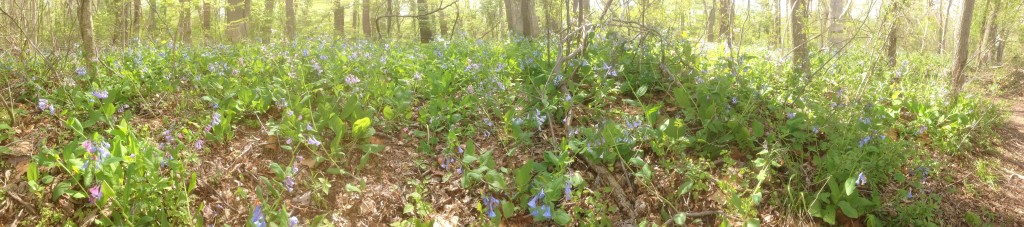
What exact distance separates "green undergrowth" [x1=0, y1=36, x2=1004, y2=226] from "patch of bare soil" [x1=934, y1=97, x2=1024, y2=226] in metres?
0.15

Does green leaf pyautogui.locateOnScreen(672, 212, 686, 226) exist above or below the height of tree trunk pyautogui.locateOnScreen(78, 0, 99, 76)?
below

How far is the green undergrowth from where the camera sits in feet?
6.87

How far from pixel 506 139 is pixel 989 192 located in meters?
2.66

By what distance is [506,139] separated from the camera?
2959mm

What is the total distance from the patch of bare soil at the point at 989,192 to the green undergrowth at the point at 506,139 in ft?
0.51

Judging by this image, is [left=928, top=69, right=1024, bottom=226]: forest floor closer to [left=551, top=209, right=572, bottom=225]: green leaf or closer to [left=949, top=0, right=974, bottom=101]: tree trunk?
[left=949, top=0, right=974, bottom=101]: tree trunk

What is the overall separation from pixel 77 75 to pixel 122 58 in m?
1.06

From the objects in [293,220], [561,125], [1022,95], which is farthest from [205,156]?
[1022,95]

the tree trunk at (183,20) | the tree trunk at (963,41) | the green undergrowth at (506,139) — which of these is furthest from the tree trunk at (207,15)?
the tree trunk at (963,41)

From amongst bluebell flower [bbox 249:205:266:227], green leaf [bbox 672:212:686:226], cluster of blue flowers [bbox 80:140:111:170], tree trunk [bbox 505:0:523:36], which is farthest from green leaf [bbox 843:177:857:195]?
tree trunk [bbox 505:0:523:36]

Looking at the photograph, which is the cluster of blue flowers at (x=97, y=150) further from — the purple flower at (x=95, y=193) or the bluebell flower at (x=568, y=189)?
the bluebell flower at (x=568, y=189)

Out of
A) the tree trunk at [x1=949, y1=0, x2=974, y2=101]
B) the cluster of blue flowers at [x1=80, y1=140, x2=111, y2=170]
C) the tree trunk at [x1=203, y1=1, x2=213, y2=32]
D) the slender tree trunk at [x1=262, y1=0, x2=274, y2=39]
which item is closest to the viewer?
the cluster of blue flowers at [x1=80, y1=140, x2=111, y2=170]

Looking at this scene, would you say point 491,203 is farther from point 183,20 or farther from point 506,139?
point 183,20

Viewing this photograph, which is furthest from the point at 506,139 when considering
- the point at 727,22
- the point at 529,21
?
the point at 529,21
